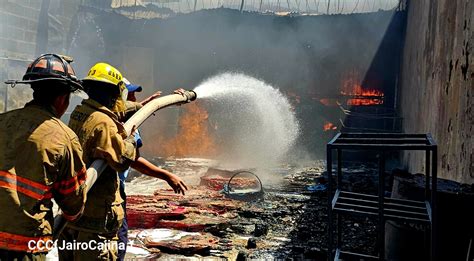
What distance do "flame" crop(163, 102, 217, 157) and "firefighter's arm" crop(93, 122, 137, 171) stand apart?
1565 cm

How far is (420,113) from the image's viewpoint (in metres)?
8.71

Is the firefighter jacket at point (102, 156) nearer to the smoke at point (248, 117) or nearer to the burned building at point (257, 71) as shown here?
the burned building at point (257, 71)

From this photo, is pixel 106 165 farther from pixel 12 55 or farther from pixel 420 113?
pixel 12 55

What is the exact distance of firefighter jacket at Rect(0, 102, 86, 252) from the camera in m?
2.07

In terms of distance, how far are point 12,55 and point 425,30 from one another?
44.1 ft

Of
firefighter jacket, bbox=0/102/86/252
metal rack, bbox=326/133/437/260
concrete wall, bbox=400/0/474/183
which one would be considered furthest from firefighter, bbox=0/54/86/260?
concrete wall, bbox=400/0/474/183

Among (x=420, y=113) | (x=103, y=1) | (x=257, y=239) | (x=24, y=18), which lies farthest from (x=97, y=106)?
(x=103, y=1)

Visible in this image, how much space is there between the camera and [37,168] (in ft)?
6.86

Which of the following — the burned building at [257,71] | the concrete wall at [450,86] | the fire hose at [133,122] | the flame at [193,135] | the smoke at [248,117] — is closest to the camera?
the fire hose at [133,122]

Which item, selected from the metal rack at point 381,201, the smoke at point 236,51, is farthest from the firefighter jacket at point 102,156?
the smoke at point 236,51

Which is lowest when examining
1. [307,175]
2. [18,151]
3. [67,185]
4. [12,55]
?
[307,175]

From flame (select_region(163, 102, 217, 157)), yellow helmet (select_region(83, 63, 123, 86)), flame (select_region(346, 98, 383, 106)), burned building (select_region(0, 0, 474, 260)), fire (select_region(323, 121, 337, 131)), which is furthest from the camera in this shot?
flame (select_region(163, 102, 217, 157))

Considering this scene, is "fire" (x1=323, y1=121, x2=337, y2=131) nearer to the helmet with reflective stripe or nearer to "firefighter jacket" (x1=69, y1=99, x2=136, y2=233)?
"firefighter jacket" (x1=69, y1=99, x2=136, y2=233)

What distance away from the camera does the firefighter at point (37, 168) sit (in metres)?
2.08
